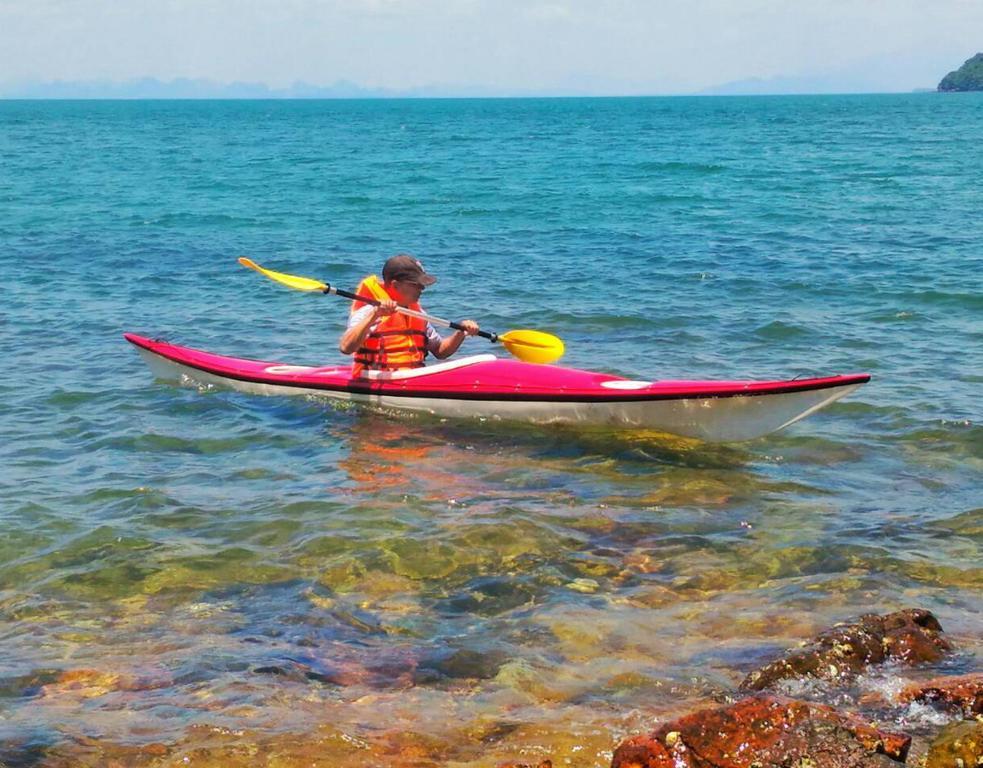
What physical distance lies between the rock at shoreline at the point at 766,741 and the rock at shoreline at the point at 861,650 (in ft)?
2.38

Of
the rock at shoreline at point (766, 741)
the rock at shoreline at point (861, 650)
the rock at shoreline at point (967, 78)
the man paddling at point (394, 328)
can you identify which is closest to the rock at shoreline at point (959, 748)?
the rock at shoreline at point (766, 741)

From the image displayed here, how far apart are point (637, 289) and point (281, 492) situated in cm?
767

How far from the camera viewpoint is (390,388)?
27.7 feet

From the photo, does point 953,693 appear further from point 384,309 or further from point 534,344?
point 534,344

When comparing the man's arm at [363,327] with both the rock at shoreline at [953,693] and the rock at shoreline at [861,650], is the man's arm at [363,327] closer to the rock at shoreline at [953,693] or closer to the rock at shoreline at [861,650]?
the rock at shoreline at [861,650]

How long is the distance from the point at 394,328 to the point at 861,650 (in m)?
5.02

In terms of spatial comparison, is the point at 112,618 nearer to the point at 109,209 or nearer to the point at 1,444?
the point at 1,444

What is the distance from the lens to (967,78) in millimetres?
180250

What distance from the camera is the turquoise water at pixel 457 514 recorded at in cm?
422

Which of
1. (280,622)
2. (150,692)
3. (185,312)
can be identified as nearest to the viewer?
(150,692)

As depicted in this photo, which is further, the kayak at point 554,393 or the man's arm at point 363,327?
the man's arm at point 363,327

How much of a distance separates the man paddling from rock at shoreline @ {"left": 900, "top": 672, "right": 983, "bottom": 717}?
4767mm

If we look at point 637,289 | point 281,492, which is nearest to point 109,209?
point 637,289

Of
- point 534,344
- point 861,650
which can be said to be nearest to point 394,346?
point 534,344
